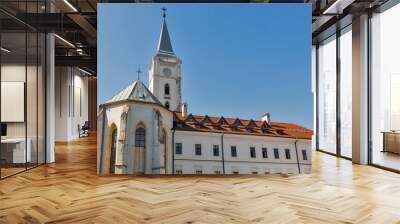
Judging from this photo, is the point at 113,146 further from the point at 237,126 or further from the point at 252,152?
the point at 252,152

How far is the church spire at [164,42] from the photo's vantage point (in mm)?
5992

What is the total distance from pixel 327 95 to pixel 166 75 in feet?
19.8

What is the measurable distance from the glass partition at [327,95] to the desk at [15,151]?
7.70m

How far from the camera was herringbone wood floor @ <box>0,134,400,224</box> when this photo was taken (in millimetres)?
3703

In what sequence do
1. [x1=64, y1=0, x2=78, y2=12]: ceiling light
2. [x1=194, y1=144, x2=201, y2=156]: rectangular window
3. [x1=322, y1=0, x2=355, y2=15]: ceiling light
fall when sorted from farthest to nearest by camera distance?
[x1=64, y1=0, x2=78, y2=12]: ceiling light, [x1=322, y1=0, x2=355, y2=15]: ceiling light, [x1=194, y1=144, x2=201, y2=156]: rectangular window

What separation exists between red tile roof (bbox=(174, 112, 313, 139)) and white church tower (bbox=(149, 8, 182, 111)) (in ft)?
0.94

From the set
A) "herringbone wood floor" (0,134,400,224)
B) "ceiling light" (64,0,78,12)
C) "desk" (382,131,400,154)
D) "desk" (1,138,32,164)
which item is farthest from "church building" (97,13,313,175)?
"ceiling light" (64,0,78,12)

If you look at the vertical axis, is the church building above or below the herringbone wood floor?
above

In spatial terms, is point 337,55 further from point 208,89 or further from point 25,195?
point 25,195

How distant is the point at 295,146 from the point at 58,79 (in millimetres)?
11952

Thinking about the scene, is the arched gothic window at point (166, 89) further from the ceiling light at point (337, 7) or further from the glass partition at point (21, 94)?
the ceiling light at point (337, 7)

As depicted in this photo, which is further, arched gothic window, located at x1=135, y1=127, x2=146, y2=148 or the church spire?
the church spire

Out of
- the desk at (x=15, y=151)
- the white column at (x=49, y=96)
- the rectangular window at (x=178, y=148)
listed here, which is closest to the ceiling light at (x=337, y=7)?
the rectangular window at (x=178, y=148)

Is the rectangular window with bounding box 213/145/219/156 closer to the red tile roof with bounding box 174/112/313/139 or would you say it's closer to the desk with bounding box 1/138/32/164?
the red tile roof with bounding box 174/112/313/139
